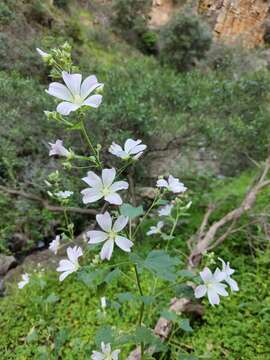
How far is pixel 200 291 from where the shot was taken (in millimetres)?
1051

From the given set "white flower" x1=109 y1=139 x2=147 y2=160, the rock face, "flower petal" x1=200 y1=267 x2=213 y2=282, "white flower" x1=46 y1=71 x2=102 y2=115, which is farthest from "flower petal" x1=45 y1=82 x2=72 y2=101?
the rock face

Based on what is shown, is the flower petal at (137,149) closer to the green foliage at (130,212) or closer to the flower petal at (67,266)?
the green foliage at (130,212)

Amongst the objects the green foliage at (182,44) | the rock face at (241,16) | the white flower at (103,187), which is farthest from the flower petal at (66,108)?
the green foliage at (182,44)

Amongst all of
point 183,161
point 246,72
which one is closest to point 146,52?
point 246,72

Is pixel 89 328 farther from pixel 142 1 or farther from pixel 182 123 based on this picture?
pixel 142 1

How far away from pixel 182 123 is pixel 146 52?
2.71m

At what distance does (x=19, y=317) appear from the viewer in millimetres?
2438

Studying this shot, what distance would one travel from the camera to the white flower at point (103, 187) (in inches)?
35.1

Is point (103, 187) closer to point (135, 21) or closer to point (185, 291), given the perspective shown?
point (185, 291)

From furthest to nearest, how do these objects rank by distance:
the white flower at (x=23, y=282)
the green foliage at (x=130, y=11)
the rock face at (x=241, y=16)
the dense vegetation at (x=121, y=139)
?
the green foliage at (x=130, y=11) < the rock face at (x=241, y=16) < the dense vegetation at (x=121, y=139) < the white flower at (x=23, y=282)

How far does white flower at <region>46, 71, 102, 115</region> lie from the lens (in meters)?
0.86

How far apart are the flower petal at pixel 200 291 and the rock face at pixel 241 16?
276 centimetres

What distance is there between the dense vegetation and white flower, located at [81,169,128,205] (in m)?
1.23

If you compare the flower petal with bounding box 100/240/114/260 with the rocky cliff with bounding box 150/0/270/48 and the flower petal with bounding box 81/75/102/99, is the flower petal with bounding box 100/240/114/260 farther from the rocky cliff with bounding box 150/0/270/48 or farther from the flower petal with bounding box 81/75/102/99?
the rocky cliff with bounding box 150/0/270/48
